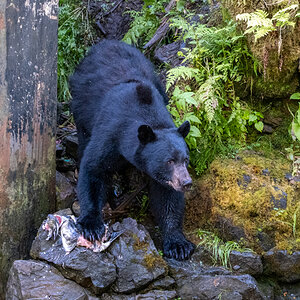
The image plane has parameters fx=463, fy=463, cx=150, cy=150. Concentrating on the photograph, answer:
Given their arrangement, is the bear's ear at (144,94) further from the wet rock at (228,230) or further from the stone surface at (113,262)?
the wet rock at (228,230)

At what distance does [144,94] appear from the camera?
18.1 ft

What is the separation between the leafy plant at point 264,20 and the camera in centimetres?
547

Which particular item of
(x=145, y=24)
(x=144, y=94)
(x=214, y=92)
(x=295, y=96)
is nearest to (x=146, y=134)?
(x=144, y=94)

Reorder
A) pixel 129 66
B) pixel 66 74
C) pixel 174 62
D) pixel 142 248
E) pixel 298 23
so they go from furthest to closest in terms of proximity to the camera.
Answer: pixel 66 74 < pixel 174 62 < pixel 129 66 < pixel 298 23 < pixel 142 248

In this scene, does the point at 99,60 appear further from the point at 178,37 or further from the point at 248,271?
the point at 248,271

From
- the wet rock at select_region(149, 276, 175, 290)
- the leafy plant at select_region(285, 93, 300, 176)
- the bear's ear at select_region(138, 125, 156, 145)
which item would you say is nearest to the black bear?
the bear's ear at select_region(138, 125, 156, 145)

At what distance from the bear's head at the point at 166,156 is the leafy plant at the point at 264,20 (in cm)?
149

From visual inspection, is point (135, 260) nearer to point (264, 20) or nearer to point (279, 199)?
point (279, 199)

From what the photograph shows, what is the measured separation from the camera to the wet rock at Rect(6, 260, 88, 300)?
4633 mm

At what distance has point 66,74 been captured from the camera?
8.82 m

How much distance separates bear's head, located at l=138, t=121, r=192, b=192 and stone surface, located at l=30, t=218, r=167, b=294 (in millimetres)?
672

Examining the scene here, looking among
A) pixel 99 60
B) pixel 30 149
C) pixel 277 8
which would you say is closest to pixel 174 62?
pixel 99 60

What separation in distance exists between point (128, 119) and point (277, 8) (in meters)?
2.41

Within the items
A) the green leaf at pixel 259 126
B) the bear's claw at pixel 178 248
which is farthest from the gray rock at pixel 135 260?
the green leaf at pixel 259 126
